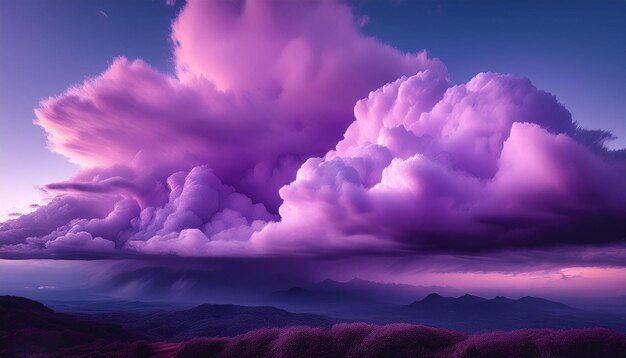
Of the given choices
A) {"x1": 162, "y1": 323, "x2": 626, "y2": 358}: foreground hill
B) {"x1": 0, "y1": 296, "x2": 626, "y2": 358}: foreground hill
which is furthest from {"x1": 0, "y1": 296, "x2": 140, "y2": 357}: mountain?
{"x1": 162, "y1": 323, "x2": 626, "y2": 358}: foreground hill

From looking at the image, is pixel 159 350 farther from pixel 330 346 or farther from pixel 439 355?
pixel 439 355

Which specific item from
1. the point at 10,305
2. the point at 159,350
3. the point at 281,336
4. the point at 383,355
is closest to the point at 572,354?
the point at 383,355

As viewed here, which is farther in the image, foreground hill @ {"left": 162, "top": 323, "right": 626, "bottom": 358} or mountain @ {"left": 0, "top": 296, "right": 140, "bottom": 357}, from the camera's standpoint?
mountain @ {"left": 0, "top": 296, "right": 140, "bottom": 357}

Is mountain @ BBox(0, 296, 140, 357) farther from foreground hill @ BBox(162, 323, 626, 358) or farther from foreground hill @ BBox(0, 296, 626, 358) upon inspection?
foreground hill @ BBox(162, 323, 626, 358)

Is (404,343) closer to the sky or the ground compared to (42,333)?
closer to the sky

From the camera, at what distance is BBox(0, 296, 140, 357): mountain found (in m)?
48.5

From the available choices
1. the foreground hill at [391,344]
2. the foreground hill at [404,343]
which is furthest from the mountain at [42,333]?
the foreground hill at [404,343]

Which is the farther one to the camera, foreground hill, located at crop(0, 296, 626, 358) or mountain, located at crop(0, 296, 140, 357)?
mountain, located at crop(0, 296, 140, 357)

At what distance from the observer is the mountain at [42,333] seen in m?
48.5

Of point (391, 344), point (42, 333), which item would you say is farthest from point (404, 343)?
point (42, 333)

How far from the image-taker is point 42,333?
60.8 m

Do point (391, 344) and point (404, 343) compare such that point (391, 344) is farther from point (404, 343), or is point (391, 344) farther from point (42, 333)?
point (42, 333)

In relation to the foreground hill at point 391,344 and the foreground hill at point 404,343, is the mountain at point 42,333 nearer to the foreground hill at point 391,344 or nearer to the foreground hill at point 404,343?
the foreground hill at point 391,344

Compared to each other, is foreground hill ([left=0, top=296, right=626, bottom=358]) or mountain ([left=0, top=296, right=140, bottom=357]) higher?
foreground hill ([left=0, top=296, right=626, bottom=358])
